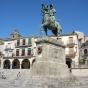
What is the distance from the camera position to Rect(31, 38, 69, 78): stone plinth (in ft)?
71.2

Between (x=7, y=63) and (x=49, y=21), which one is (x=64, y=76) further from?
(x=7, y=63)

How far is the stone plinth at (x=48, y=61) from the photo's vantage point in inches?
854

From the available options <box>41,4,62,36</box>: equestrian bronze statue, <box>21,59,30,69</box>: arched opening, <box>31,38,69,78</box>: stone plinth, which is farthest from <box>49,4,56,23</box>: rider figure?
<box>21,59,30,69</box>: arched opening

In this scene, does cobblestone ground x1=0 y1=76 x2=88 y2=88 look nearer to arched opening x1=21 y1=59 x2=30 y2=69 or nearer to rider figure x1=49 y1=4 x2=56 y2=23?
rider figure x1=49 y1=4 x2=56 y2=23

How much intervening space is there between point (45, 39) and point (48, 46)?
Result: 71 cm

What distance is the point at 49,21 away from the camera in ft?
78.3

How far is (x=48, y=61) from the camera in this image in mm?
22062

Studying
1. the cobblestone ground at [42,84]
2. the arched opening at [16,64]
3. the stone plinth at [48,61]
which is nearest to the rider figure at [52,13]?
the stone plinth at [48,61]

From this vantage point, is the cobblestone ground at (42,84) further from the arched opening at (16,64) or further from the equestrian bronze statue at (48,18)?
the arched opening at (16,64)

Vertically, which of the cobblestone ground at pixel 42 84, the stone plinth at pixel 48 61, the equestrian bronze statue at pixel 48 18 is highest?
the equestrian bronze statue at pixel 48 18

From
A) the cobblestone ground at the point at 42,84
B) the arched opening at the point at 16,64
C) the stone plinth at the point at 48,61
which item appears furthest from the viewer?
the arched opening at the point at 16,64

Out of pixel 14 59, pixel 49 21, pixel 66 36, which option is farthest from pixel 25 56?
pixel 49 21

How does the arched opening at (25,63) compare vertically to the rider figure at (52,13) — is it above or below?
below

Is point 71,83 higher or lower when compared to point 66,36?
lower
